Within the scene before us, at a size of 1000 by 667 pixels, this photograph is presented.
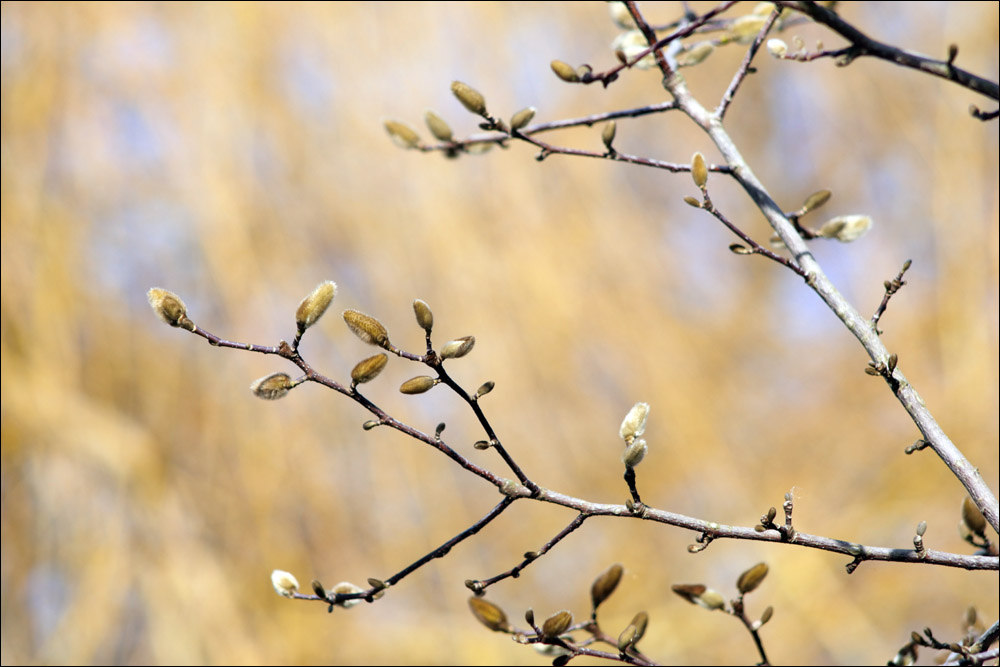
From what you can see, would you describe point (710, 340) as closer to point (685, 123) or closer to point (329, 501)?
point (685, 123)

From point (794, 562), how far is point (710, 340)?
0.44m

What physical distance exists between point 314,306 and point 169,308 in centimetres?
6

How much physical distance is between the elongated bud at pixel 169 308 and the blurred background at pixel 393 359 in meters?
0.76

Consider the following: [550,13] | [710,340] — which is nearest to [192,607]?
[710,340]

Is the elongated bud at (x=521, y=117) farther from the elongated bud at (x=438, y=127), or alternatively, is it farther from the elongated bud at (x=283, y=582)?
the elongated bud at (x=283, y=582)

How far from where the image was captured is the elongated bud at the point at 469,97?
1.39 feet

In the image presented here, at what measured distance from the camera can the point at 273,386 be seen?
0.34 metres

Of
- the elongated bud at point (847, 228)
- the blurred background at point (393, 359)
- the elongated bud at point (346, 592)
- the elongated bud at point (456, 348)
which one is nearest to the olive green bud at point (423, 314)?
the elongated bud at point (456, 348)

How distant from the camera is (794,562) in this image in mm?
1120

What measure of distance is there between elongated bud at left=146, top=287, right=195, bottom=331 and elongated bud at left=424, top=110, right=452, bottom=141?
22cm

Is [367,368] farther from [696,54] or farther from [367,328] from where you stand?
[696,54]

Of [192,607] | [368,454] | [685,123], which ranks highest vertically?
[685,123]

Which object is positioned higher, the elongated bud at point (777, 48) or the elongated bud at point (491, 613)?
the elongated bud at point (777, 48)

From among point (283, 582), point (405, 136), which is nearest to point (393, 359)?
point (405, 136)
